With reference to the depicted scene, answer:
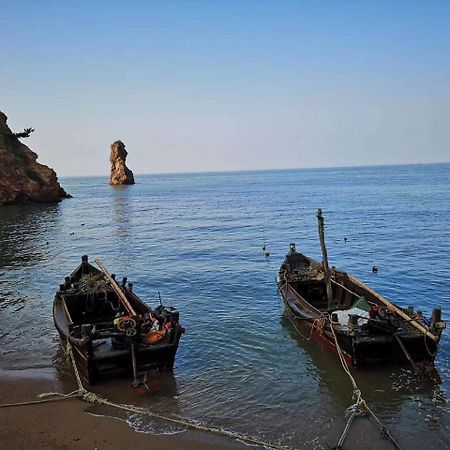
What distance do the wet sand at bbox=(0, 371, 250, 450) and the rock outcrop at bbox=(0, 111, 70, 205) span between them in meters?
65.4

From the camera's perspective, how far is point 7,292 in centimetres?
2270

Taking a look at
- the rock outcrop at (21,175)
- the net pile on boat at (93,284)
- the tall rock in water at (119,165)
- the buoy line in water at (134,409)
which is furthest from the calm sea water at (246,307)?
the tall rock in water at (119,165)

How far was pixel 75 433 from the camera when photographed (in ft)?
32.1

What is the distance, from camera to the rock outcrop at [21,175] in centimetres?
6919

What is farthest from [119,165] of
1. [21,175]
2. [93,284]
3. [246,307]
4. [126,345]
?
[126,345]

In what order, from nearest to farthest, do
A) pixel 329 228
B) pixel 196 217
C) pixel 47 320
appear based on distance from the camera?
pixel 47 320, pixel 329 228, pixel 196 217

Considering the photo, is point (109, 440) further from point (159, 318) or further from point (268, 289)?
point (268, 289)

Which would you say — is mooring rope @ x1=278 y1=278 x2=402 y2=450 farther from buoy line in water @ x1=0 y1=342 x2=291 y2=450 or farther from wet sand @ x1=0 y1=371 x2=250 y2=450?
wet sand @ x1=0 y1=371 x2=250 y2=450

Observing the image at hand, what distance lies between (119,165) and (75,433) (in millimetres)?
143317

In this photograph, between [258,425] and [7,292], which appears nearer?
[258,425]

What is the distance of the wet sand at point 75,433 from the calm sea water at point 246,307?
710 millimetres

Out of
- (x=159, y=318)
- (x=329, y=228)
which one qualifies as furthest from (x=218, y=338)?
(x=329, y=228)

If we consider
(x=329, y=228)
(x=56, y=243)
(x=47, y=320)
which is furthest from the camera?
(x=329, y=228)

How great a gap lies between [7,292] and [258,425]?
56.4 ft
